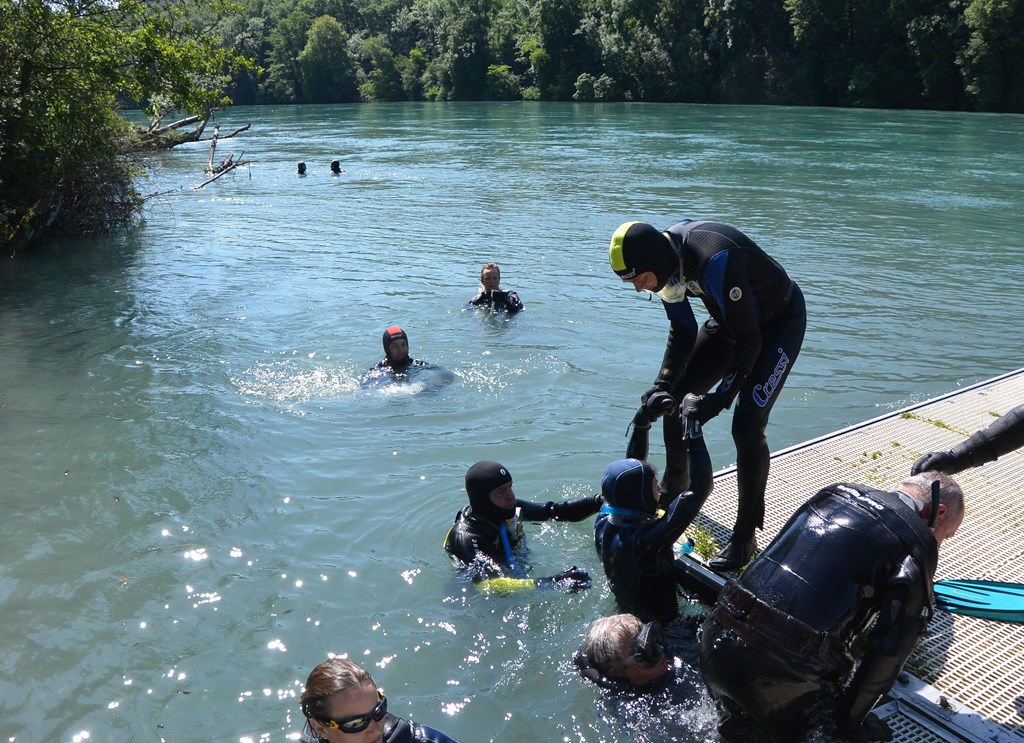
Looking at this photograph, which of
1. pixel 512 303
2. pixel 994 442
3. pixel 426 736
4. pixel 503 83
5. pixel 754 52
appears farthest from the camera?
pixel 503 83

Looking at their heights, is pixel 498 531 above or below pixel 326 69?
below

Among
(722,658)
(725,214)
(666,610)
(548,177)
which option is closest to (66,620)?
(666,610)

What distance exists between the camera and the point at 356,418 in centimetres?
837

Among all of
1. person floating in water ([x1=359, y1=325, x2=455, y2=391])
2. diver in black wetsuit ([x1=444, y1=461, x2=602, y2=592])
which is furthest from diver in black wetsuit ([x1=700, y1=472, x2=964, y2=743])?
person floating in water ([x1=359, y1=325, x2=455, y2=391])

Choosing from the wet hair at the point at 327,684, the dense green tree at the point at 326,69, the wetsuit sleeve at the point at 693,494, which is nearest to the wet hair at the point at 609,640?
the wetsuit sleeve at the point at 693,494

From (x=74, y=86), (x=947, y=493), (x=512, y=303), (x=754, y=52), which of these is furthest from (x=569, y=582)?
(x=754, y=52)

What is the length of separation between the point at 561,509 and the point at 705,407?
68.5 inches

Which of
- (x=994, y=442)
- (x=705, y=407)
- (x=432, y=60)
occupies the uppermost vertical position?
(x=432, y=60)

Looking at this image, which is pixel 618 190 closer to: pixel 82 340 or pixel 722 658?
pixel 82 340

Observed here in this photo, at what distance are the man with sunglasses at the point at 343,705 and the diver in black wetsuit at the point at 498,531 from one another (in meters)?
2.12

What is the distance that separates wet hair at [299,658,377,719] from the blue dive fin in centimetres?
287

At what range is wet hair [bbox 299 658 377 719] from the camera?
9.88ft

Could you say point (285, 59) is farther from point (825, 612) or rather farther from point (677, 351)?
point (825, 612)

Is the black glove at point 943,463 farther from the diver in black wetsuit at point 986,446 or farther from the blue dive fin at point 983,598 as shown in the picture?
the blue dive fin at point 983,598
